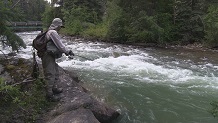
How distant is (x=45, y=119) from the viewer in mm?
4418

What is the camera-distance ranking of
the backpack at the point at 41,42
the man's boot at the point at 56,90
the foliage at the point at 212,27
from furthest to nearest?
the foliage at the point at 212,27
the man's boot at the point at 56,90
the backpack at the point at 41,42

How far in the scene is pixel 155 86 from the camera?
8.27m

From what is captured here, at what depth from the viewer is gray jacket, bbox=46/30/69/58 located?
4621 mm

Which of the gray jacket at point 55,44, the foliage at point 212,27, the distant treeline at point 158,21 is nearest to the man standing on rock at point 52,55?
the gray jacket at point 55,44

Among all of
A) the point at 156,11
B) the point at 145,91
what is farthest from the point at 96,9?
the point at 145,91

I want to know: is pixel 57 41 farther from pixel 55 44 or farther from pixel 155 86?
pixel 155 86

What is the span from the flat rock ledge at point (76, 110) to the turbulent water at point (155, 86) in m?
0.54

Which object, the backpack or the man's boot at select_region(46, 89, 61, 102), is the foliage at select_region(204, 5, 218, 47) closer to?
the man's boot at select_region(46, 89, 61, 102)

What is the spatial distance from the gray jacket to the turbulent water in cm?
171

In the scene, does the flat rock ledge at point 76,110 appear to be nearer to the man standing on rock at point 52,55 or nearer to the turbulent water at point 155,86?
the man standing on rock at point 52,55

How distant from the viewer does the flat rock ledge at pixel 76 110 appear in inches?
167

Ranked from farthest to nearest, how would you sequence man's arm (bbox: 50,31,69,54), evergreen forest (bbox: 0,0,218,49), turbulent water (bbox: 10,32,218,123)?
evergreen forest (bbox: 0,0,218,49), turbulent water (bbox: 10,32,218,123), man's arm (bbox: 50,31,69,54)

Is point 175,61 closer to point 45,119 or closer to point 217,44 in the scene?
point 217,44

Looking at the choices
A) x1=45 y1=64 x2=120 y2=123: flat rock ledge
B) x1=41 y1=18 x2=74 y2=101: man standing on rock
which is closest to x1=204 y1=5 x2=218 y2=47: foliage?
x1=45 y1=64 x2=120 y2=123: flat rock ledge
